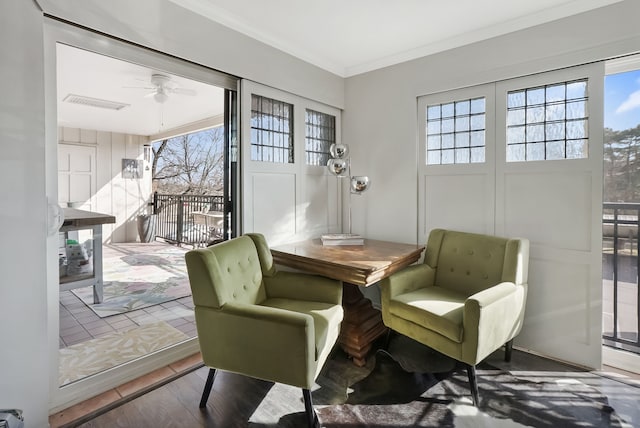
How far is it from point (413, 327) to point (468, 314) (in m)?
0.44

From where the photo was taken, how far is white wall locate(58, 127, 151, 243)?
15.2 ft

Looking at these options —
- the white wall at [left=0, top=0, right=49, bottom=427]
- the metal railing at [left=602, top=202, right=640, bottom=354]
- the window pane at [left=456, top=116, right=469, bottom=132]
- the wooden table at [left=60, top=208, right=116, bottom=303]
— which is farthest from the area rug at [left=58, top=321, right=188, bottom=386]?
the metal railing at [left=602, top=202, right=640, bottom=354]

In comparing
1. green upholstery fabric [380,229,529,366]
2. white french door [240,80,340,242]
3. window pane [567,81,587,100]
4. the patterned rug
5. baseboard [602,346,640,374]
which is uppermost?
window pane [567,81,587,100]

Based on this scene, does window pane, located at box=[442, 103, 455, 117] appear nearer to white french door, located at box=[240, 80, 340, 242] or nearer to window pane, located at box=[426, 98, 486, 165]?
window pane, located at box=[426, 98, 486, 165]

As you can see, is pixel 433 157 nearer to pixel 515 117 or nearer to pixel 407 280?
pixel 515 117

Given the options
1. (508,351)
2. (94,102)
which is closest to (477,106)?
(508,351)

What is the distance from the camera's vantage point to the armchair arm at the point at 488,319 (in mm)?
1792

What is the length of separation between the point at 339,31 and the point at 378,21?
33 cm

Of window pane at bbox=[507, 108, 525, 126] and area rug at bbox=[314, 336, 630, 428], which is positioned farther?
window pane at bbox=[507, 108, 525, 126]

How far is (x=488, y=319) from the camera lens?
1.84 m

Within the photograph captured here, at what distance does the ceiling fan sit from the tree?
1.45 feet

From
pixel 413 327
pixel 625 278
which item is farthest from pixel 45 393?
pixel 625 278

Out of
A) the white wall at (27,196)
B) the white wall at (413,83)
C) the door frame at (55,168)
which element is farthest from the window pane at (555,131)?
the white wall at (27,196)

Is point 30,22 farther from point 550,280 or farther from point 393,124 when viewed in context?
point 550,280
